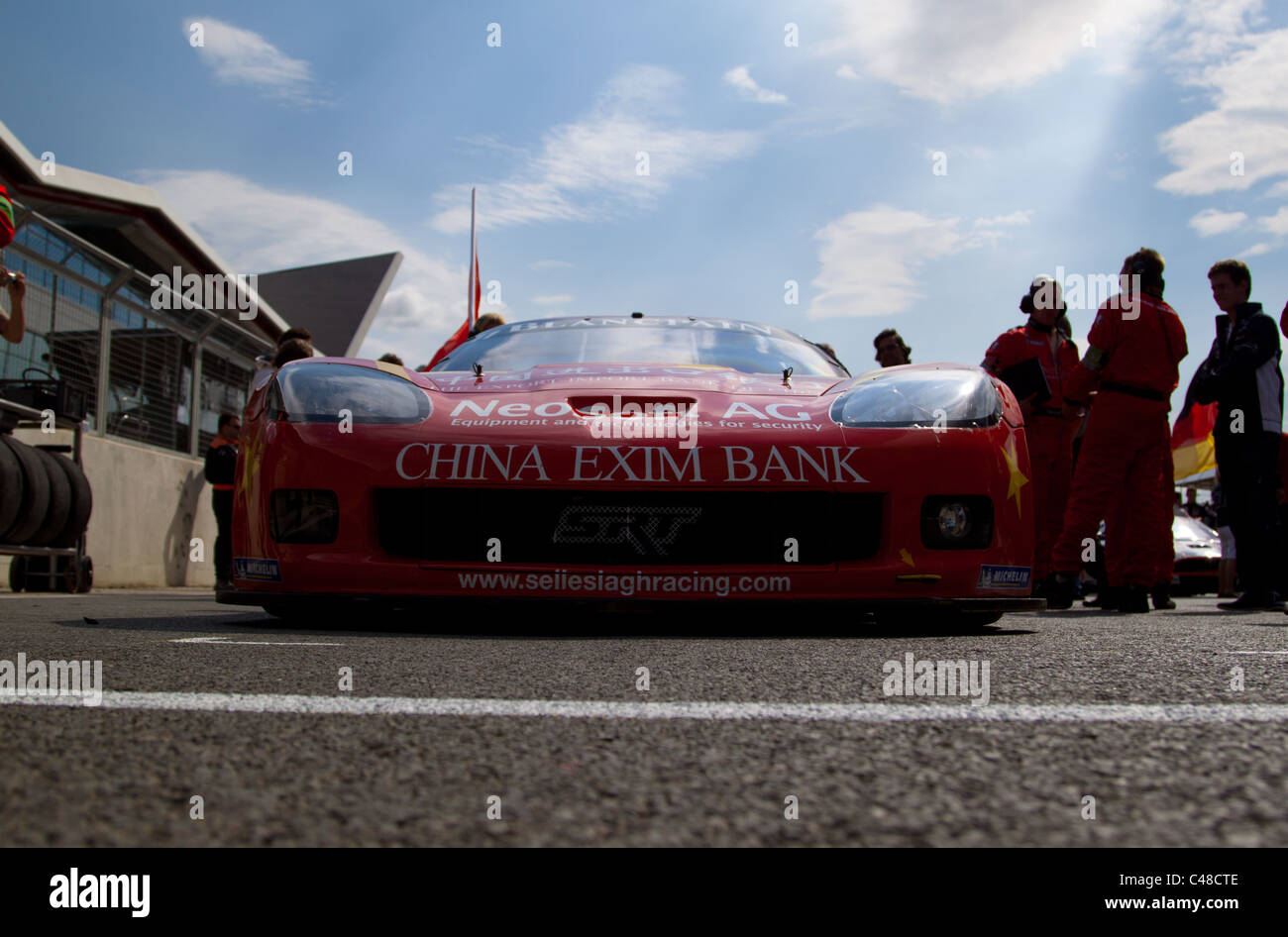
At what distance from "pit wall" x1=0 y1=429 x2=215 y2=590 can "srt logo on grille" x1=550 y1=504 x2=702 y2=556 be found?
7.11 metres

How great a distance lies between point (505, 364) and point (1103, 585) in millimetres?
3170

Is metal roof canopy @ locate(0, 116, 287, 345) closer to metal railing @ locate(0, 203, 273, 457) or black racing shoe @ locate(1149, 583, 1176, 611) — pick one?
metal railing @ locate(0, 203, 273, 457)

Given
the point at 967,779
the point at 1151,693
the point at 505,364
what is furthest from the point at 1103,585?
the point at 967,779

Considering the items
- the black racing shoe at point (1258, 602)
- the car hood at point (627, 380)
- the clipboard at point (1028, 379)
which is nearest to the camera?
the car hood at point (627, 380)

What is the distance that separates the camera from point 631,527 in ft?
9.70

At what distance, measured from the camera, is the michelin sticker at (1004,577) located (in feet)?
9.83

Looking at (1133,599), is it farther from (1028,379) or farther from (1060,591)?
(1028,379)

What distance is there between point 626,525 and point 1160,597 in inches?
143

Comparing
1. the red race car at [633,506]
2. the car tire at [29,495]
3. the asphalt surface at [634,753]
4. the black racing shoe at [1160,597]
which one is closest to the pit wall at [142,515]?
the car tire at [29,495]

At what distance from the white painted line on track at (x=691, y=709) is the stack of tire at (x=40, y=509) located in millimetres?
5653

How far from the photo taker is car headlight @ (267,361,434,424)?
121 inches

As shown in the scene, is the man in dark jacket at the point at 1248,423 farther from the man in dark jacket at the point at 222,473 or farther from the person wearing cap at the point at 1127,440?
the man in dark jacket at the point at 222,473
